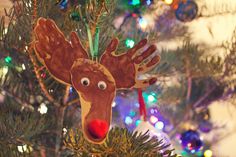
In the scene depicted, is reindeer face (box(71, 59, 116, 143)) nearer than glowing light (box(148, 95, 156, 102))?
Yes

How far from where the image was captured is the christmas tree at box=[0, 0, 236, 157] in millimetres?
338

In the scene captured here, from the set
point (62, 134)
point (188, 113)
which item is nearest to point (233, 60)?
point (188, 113)

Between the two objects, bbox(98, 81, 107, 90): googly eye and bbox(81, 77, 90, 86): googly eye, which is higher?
bbox(81, 77, 90, 86): googly eye

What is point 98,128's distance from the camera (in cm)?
33

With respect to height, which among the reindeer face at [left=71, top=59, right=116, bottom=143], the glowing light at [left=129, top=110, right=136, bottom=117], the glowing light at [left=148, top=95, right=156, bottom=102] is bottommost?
the reindeer face at [left=71, top=59, right=116, bottom=143]

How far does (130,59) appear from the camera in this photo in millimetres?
351

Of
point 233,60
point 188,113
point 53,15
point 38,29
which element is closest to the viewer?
point 38,29

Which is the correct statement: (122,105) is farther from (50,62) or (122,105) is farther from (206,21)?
(50,62)

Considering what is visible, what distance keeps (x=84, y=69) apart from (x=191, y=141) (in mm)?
510

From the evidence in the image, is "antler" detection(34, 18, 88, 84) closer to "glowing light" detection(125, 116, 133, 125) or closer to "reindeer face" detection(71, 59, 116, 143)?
"reindeer face" detection(71, 59, 116, 143)

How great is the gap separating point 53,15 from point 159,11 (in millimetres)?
428

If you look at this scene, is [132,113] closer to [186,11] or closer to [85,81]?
[186,11]

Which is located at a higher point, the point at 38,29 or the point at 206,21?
the point at 206,21

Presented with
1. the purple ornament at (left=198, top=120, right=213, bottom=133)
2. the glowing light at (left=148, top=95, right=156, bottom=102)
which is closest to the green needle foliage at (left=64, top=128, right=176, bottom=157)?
the glowing light at (left=148, top=95, right=156, bottom=102)
